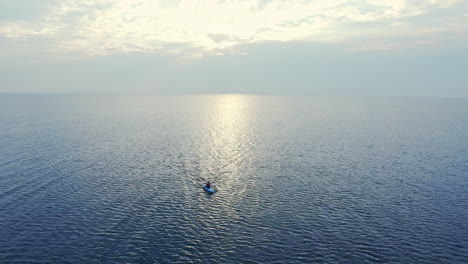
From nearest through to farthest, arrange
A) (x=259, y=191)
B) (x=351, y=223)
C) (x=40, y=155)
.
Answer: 1. (x=351, y=223)
2. (x=259, y=191)
3. (x=40, y=155)

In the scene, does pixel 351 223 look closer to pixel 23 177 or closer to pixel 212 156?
pixel 212 156

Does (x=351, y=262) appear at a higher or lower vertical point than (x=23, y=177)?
lower

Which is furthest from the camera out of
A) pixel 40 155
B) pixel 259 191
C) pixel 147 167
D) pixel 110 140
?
pixel 110 140

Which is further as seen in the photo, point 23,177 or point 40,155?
point 40,155

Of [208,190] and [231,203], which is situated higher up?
[208,190]

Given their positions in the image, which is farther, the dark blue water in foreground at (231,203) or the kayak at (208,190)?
the kayak at (208,190)

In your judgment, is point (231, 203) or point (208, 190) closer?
point (231, 203)

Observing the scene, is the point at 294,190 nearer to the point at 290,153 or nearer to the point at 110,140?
the point at 290,153

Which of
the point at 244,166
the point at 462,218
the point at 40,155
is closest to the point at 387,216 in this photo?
the point at 462,218

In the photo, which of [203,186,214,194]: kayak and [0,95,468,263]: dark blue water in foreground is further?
[203,186,214,194]: kayak

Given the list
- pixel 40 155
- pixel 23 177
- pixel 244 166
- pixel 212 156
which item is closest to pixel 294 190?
pixel 244 166
